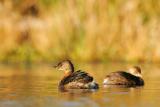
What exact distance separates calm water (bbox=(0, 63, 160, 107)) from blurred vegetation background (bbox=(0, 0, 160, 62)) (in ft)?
11.6

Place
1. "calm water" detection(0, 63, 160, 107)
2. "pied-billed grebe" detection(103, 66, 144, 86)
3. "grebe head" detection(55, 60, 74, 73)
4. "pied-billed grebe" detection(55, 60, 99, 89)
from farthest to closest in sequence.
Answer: "grebe head" detection(55, 60, 74, 73)
"pied-billed grebe" detection(103, 66, 144, 86)
"pied-billed grebe" detection(55, 60, 99, 89)
"calm water" detection(0, 63, 160, 107)

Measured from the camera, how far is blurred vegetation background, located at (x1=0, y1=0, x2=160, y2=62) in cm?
2920

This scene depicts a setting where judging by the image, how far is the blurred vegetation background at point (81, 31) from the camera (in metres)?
29.2

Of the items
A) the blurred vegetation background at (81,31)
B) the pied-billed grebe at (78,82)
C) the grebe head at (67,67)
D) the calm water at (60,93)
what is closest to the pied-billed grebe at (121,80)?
the calm water at (60,93)

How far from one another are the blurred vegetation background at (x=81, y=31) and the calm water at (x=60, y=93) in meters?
3.53

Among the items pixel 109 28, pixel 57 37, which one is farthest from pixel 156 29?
pixel 57 37

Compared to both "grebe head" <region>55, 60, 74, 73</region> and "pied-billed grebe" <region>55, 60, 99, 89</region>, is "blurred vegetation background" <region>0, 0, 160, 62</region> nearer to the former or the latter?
"grebe head" <region>55, 60, 74, 73</region>

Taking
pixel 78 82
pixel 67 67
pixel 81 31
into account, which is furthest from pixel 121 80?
pixel 81 31

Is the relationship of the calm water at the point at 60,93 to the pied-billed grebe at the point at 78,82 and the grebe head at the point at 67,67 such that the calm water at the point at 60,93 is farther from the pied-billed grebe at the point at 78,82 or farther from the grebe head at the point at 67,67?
the grebe head at the point at 67,67

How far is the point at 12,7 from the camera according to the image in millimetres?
31328

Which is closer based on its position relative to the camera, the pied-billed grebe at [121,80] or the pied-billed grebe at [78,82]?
the pied-billed grebe at [78,82]

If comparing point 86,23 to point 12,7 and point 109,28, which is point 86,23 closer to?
point 109,28

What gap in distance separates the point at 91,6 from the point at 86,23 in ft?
1.97

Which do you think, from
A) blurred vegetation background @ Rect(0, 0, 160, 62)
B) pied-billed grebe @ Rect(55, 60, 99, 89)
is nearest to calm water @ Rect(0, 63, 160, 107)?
pied-billed grebe @ Rect(55, 60, 99, 89)
